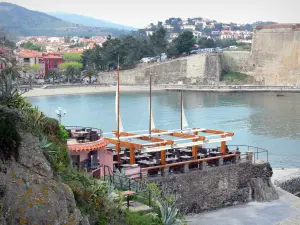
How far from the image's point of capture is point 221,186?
13.9 metres

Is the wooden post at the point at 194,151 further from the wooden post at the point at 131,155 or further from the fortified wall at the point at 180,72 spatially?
the fortified wall at the point at 180,72

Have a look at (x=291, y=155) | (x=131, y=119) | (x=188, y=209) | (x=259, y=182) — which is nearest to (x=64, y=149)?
(x=188, y=209)

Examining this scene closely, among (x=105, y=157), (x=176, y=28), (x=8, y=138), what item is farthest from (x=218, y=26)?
(x=8, y=138)

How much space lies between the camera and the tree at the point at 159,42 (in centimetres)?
6656

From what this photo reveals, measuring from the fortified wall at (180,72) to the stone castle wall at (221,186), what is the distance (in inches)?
1924

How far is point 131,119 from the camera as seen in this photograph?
3888 cm

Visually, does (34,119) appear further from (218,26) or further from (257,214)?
(218,26)

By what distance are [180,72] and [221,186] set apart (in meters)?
50.8

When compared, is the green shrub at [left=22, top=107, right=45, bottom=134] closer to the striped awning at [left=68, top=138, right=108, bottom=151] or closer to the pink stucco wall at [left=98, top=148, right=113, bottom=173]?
the striped awning at [left=68, top=138, right=108, bottom=151]

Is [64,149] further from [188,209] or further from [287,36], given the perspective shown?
[287,36]

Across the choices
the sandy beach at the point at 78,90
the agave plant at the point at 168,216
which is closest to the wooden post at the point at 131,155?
the agave plant at the point at 168,216

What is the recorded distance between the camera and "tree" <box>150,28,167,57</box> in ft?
218

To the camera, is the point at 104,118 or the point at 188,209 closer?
the point at 188,209

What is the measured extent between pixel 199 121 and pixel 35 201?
3286cm
